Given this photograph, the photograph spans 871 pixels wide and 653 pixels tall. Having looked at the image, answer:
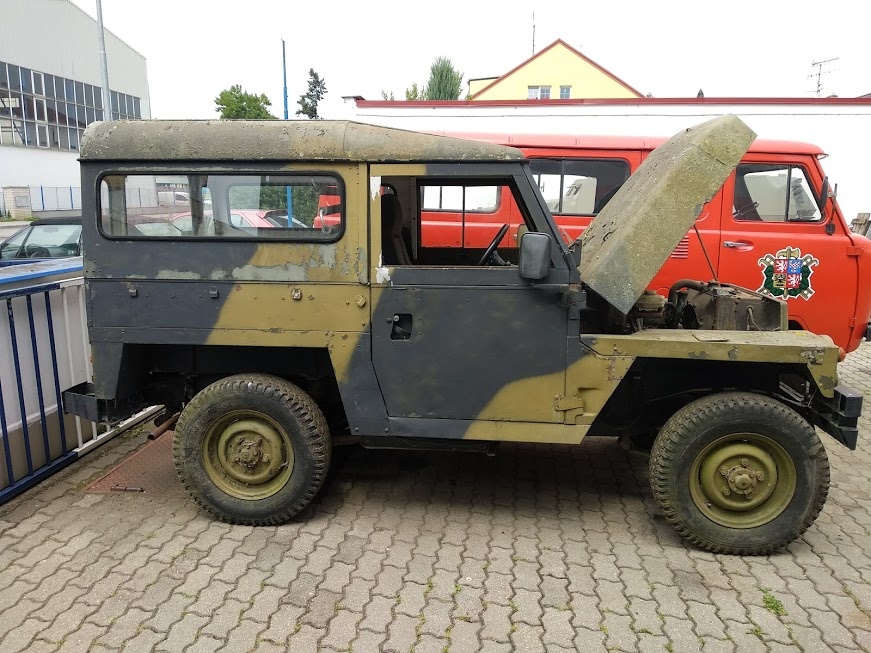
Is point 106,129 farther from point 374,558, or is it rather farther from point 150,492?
point 374,558

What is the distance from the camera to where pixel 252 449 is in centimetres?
372

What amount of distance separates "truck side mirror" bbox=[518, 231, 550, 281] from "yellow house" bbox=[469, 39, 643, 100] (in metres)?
32.2

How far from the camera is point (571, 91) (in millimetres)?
34219

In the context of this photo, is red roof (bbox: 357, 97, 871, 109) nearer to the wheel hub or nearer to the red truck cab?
the red truck cab

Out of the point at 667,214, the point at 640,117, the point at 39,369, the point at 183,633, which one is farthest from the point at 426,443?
the point at 640,117

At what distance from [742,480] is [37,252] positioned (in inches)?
390

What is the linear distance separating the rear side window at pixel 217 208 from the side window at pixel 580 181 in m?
3.27

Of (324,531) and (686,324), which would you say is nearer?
(324,531)

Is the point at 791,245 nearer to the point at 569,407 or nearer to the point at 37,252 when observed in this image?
the point at 569,407

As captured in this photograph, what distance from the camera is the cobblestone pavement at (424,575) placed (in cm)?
289

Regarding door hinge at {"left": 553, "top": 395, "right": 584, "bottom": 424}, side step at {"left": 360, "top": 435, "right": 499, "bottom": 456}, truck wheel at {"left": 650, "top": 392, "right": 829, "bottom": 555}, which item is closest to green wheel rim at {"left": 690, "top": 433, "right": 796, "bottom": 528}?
truck wheel at {"left": 650, "top": 392, "right": 829, "bottom": 555}

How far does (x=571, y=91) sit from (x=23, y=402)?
34.1 meters

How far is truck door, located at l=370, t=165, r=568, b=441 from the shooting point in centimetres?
344

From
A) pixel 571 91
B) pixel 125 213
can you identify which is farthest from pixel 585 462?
pixel 571 91
